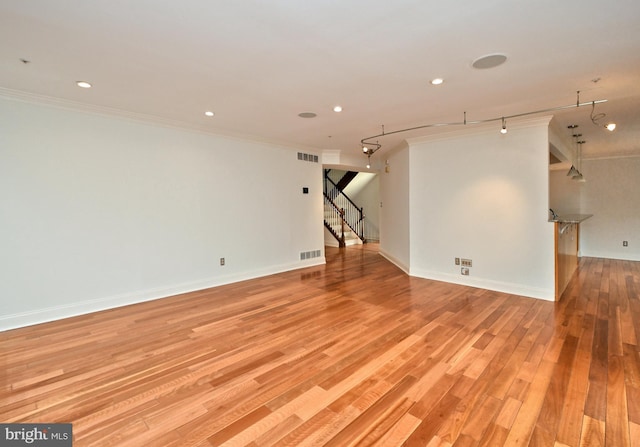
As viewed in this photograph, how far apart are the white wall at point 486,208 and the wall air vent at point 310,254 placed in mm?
2232

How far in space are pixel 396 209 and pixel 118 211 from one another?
5.29m

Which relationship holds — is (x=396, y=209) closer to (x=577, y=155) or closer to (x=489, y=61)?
(x=489, y=61)

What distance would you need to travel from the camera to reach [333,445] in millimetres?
1720

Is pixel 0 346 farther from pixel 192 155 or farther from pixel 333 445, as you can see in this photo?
pixel 333 445

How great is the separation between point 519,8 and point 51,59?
3.83m

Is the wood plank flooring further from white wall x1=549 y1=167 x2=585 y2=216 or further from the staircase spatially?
the staircase

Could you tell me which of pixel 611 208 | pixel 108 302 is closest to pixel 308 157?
pixel 108 302

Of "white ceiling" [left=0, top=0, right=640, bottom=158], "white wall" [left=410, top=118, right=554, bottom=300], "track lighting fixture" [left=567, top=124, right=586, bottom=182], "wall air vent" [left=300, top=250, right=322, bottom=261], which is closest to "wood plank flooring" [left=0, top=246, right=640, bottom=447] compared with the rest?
"white wall" [left=410, top=118, right=554, bottom=300]

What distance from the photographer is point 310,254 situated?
22.7 ft

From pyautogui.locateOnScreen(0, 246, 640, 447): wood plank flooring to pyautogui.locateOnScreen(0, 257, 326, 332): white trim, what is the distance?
0.19m

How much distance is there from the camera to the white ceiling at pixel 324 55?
6.60ft

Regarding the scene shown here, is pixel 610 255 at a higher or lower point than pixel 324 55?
lower

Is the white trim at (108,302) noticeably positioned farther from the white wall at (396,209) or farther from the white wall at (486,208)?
the white wall at (486,208)

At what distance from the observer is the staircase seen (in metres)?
10.3
